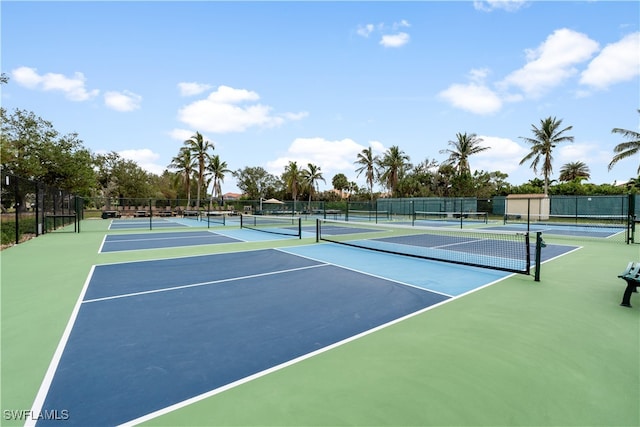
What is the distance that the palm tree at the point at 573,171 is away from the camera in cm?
5691

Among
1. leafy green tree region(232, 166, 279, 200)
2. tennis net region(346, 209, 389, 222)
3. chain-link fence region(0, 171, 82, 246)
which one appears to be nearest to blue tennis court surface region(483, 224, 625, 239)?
A: tennis net region(346, 209, 389, 222)

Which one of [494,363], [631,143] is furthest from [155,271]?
[631,143]

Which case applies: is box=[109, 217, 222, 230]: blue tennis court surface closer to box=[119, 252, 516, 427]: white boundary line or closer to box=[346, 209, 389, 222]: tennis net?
box=[346, 209, 389, 222]: tennis net

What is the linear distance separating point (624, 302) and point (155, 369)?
22.5 ft

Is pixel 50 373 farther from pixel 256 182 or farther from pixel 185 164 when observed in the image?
pixel 256 182

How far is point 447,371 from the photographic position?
9.84 ft

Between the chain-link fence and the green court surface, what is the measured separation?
7808 millimetres

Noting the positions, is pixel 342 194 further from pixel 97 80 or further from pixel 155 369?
pixel 155 369

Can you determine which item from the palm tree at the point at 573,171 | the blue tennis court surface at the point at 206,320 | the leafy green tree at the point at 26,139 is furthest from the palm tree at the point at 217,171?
the palm tree at the point at 573,171

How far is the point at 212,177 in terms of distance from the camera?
4816 centimetres

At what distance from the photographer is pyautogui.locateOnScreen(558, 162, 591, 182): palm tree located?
56912 millimetres

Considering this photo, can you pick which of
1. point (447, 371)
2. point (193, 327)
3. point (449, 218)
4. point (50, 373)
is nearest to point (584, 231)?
point (449, 218)

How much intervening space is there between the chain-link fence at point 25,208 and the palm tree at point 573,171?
7375 cm

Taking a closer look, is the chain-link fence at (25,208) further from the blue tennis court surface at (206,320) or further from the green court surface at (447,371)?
the green court surface at (447,371)
